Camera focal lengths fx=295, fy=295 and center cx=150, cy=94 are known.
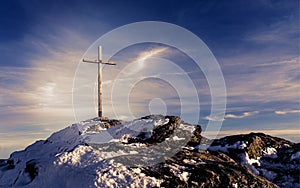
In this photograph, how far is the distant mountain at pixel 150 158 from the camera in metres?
17.5

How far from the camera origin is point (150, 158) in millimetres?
20016

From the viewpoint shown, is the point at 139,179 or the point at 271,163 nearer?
the point at 139,179

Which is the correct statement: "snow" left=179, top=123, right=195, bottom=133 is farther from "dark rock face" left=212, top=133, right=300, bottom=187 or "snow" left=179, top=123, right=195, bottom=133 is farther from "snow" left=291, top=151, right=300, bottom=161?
"snow" left=291, top=151, right=300, bottom=161

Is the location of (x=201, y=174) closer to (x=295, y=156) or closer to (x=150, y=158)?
(x=150, y=158)

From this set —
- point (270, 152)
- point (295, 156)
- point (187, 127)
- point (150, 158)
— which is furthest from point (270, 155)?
point (150, 158)

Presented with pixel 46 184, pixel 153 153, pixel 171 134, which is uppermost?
pixel 171 134

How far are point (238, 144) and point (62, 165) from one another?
16006 millimetres

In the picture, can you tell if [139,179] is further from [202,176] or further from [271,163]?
[271,163]

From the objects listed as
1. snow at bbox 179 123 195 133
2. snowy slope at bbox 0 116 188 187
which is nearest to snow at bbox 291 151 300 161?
snow at bbox 179 123 195 133

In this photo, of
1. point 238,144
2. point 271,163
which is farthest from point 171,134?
point 271,163

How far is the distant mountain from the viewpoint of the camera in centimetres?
1745

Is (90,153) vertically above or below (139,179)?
above

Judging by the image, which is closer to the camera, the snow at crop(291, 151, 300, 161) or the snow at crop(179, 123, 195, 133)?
the snow at crop(291, 151, 300, 161)

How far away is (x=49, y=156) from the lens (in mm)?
22234
